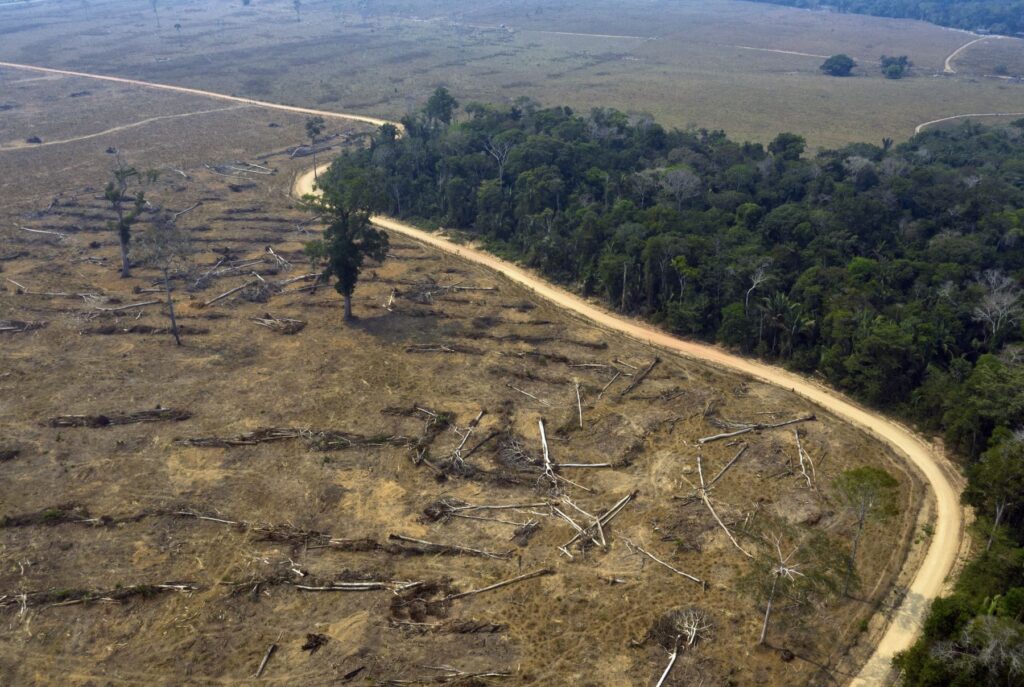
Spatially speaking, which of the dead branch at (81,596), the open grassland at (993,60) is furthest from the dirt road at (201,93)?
the open grassland at (993,60)

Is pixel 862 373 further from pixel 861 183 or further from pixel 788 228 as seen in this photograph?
pixel 861 183

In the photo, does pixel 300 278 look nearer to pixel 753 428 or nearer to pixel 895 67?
pixel 753 428

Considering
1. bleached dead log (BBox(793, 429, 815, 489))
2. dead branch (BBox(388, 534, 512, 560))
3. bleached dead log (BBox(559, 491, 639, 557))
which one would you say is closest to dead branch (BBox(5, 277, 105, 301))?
dead branch (BBox(388, 534, 512, 560))

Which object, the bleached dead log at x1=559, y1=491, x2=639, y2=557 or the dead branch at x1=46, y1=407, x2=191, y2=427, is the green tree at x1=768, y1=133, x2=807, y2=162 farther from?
the dead branch at x1=46, y1=407, x2=191, y2=427

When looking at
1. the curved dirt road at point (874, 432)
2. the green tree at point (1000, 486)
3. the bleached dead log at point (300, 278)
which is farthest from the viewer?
the bleached dead log at point (300, 278)

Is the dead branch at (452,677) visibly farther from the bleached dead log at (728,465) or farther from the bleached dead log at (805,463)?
the bleached dead log at (805,463)

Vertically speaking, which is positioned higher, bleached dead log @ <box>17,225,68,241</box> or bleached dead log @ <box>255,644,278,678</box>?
bleached dead log @ <box>17,225,68,241</box>

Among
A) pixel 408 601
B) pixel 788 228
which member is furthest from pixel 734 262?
pixel 408 601
